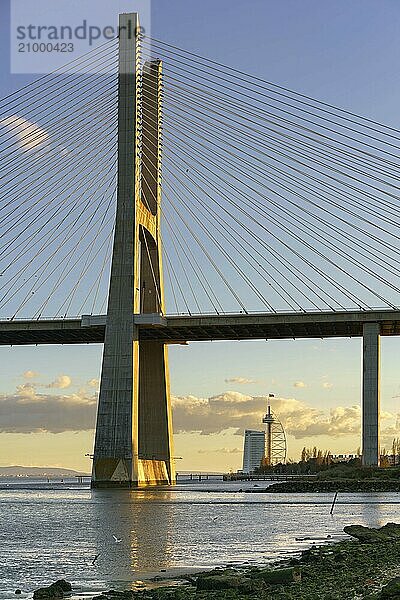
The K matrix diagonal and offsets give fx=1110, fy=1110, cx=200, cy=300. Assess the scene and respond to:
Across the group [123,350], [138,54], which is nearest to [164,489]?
[123,350]

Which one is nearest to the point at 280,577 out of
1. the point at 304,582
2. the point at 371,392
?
the point at 304,582

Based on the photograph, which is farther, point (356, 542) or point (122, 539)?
point (122, 539)

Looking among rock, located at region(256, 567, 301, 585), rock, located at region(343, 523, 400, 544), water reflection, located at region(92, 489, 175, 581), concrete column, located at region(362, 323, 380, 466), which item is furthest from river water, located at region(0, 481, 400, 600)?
concrete column, located at region(362, 323, 380, 466)

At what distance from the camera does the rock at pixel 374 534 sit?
2695cm

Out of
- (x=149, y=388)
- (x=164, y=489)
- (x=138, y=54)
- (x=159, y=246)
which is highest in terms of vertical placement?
(x=138, y=54)

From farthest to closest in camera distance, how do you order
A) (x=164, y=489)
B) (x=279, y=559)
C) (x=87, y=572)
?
(x=164, y=489) → (x=279, y=559) → (x=87, y=572)

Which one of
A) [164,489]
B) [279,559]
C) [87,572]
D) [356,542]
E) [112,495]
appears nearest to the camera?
[87,572]

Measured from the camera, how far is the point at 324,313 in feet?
216

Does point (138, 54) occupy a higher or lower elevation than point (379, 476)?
higher

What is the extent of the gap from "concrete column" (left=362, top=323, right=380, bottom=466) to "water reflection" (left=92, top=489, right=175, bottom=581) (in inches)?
A: 683

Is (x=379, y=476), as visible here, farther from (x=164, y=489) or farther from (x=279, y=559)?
(x=279, y=559)

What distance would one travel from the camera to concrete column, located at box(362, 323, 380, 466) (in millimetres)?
66312

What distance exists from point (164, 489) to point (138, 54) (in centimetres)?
2791

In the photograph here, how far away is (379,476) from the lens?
222 feet
